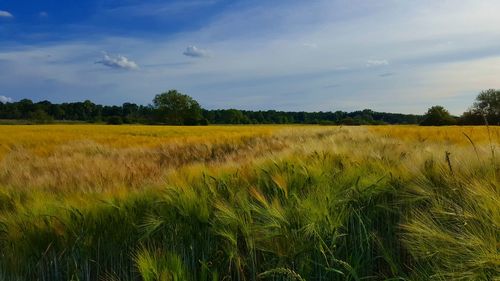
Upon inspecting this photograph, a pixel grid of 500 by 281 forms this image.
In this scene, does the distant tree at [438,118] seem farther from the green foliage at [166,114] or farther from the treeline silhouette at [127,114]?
the treeline silhouette at [127,114]

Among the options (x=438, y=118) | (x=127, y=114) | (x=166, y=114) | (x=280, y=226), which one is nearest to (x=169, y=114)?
(x=166, y=114)

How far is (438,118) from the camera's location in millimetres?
53594

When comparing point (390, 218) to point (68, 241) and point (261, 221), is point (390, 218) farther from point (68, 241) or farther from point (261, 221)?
point (68, 241)

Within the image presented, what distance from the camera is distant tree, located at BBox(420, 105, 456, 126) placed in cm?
5315

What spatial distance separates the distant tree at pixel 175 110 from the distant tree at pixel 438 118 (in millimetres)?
45315

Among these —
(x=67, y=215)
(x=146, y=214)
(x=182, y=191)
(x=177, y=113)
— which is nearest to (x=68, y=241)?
(x=67, y=215)

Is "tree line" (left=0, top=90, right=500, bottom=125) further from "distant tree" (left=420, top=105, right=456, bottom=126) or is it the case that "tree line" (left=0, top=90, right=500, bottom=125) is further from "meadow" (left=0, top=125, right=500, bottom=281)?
"meadow" (left=0, top=125, right=500, bottom=281)

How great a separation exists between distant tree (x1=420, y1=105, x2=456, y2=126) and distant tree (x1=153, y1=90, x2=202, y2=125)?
45.3 meters

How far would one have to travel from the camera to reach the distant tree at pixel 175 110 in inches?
3479

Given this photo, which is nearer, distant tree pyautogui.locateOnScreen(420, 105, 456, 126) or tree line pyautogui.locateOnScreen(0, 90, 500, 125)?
distant tree pyautogui.locateOnScreen(420, 105, 456, 126)

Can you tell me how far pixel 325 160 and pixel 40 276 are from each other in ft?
8.60

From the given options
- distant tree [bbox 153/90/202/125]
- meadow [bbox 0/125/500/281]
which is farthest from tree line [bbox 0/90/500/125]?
meadow [bbox 0/125/500/281]

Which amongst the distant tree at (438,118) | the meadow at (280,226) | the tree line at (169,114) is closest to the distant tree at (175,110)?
the tree line at (169,114)

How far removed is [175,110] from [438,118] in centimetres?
5138
